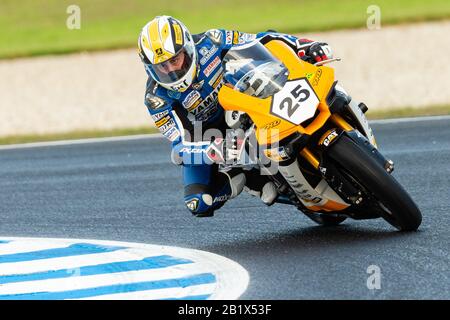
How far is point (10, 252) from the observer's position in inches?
317

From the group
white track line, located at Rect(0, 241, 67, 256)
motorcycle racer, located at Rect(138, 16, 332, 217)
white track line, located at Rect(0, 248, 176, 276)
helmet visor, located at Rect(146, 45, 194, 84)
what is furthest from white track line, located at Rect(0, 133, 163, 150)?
helmet visor, located at Rect(146, 45, 194, 84)

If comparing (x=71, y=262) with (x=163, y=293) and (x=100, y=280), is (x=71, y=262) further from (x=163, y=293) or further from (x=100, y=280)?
(x=163, y=293)

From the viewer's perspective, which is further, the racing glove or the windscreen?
the racing glove

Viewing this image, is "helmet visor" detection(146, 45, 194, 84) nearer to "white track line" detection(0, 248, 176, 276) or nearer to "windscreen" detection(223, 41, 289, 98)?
"windscreen" detection(223, 41, 289, 98)

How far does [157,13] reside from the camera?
2575cm

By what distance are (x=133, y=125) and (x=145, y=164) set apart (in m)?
4.81

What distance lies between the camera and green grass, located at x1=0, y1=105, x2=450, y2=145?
14.9 metres

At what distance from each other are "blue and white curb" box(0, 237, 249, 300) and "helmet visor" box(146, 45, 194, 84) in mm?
1273

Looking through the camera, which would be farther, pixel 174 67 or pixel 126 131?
pixel 126 131

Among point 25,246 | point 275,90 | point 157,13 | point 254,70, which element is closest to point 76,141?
point 25,246

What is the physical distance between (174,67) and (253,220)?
1.92 metres

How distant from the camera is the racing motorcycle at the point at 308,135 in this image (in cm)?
680

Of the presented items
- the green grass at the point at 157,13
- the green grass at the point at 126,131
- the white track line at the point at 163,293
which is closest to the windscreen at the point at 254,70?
the white track line at the point at 163,293

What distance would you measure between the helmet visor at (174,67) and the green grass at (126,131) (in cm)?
777
